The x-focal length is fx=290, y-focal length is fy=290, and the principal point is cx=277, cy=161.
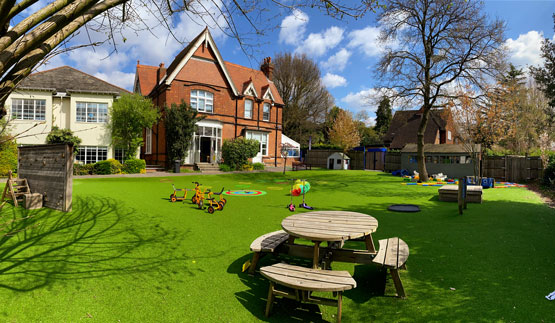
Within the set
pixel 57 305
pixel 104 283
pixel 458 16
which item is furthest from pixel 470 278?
pixel 458 16

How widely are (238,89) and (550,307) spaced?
31.0 metres

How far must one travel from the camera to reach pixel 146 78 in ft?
Result: 99.1

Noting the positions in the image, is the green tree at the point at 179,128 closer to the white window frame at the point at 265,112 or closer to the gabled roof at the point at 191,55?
the gabled roof at the point at 191,55

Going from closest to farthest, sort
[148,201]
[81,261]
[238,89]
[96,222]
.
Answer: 1. [81,261]
2. [96,222]
3. [148,201]
4. [238,89]

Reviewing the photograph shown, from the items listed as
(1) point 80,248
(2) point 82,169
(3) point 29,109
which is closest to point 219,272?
(1) point 80,248

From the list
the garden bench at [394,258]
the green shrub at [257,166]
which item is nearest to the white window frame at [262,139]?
the green shrub at [257,166]

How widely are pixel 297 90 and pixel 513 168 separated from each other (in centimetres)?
3523

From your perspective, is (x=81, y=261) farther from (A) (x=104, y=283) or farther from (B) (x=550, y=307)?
(B) (x=550, y=307)

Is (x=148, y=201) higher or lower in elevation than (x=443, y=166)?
lower

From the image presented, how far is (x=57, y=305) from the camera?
3.71m

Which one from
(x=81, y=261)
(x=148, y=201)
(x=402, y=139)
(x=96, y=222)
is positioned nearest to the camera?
(x=81, y=261)

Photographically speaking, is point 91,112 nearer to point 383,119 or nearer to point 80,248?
point 80,248

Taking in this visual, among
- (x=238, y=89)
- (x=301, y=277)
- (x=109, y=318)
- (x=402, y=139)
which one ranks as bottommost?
(x=109, y=318)

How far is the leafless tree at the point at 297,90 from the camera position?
5078cm
